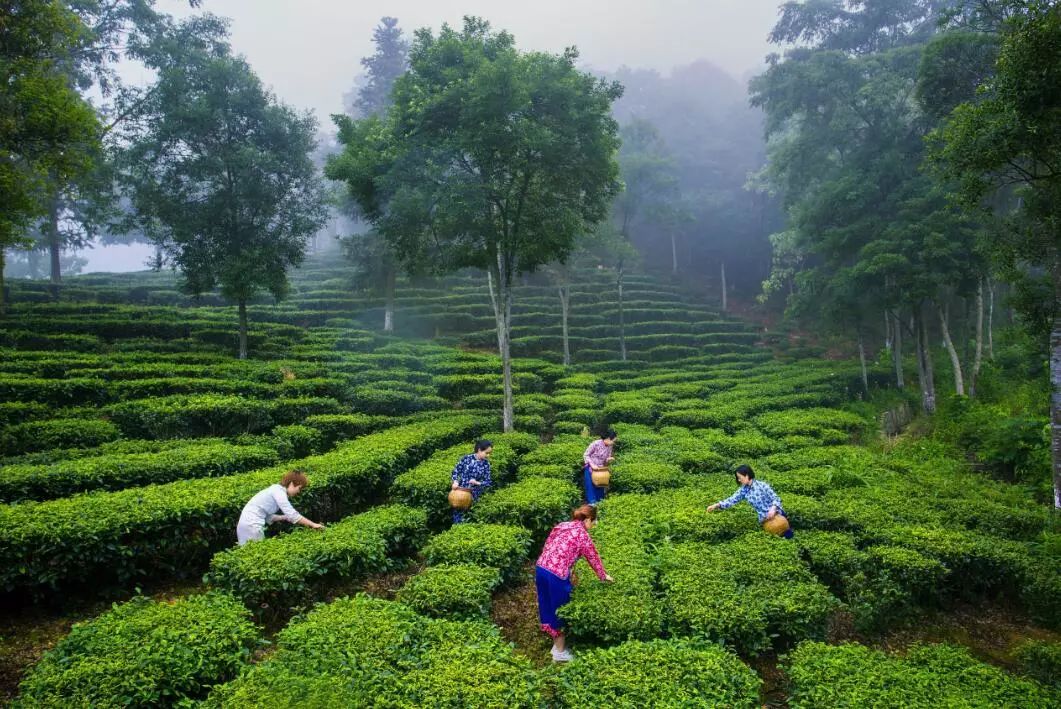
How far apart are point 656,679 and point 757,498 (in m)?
3.98

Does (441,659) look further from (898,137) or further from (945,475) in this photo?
(898,137)

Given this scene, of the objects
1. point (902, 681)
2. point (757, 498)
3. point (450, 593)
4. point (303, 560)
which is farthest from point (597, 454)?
point (902, 681)

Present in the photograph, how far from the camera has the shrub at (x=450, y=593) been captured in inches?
228

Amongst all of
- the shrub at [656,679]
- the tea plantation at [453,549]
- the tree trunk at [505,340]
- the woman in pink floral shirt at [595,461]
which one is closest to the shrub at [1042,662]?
the tea plantation at [453,549]

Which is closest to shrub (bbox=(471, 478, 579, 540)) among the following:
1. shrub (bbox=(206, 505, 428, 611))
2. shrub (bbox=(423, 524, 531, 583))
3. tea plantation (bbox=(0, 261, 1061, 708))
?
tea plantation (bbox=(0, 261, 1061, 708))

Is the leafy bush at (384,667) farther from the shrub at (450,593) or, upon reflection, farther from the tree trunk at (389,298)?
the tree trunk at (389,298)

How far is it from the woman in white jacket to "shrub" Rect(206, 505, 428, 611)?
0.23 meters

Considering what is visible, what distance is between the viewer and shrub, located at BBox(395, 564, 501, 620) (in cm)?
580

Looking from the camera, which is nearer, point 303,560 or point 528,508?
point 303,560

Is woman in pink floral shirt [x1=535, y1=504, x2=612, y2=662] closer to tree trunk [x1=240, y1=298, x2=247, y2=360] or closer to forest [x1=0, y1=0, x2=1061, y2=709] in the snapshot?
forest [x1=0, y1=0, x2=1061, y2=709]

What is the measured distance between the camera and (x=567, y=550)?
19.2ft

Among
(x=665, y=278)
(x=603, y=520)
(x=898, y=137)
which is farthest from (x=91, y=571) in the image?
(x=665, y=278)

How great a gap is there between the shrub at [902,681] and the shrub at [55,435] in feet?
39.5

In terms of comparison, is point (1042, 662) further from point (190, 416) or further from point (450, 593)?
point (190, 416)
